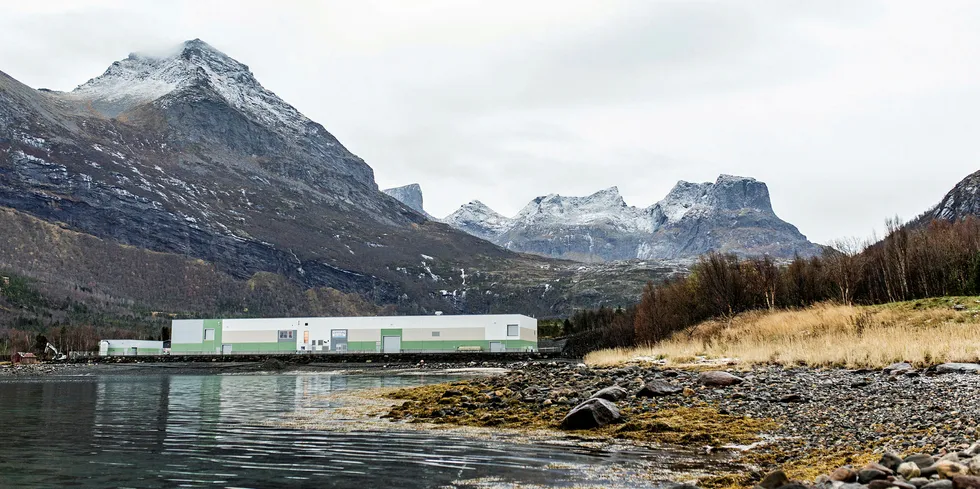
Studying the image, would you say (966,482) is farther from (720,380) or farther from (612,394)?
(720,380)

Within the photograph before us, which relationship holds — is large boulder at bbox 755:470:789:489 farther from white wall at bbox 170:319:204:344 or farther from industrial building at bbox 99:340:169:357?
industrial building at bbox 99:340:169:357

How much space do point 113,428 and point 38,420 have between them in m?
5.58

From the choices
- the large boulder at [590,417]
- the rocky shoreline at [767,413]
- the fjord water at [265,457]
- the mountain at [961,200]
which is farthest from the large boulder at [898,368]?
the mountain at [961,200]

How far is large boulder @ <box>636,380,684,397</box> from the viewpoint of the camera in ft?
74.0

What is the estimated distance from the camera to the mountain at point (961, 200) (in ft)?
579

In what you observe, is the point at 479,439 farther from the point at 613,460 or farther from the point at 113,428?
the point at 113,428

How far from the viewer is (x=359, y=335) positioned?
4675 inches

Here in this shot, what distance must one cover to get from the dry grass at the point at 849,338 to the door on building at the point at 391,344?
235ft

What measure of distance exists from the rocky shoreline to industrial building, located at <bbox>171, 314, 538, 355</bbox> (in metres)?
86.9

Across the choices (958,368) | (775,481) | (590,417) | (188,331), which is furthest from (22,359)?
(775,481)

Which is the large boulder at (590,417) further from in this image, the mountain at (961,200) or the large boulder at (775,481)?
the mountain at (961,200)

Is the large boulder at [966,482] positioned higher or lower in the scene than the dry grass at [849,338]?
lower

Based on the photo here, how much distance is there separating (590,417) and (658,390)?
428 cm

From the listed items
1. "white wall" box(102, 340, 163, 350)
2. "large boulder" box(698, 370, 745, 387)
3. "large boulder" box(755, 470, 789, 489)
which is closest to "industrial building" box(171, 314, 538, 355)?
"white wall" box(102, 340, 163, 350)
